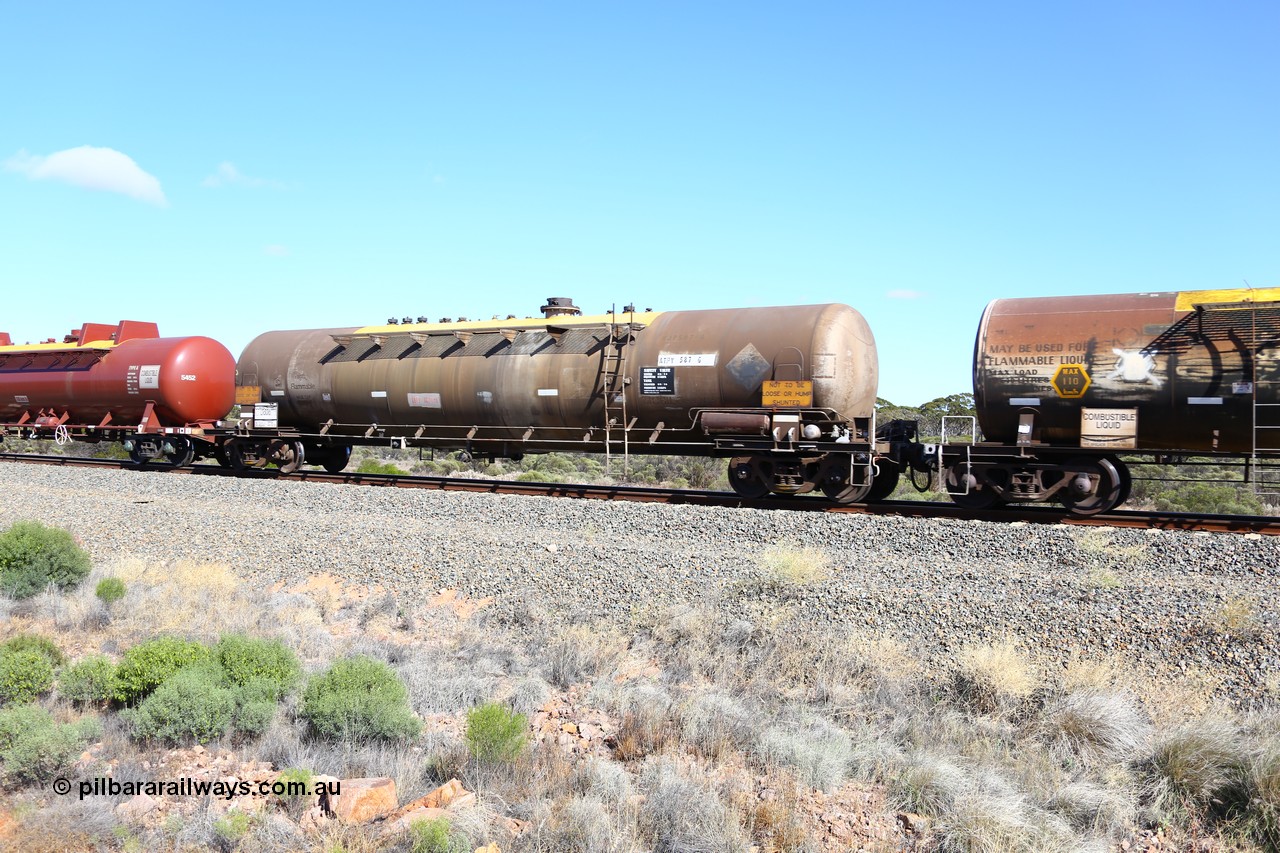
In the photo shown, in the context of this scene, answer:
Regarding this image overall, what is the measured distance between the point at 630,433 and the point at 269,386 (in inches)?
389

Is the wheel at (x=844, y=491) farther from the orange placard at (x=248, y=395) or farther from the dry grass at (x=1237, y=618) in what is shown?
the orange placard at (x=248, y=395)

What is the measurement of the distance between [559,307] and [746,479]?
5662 mm

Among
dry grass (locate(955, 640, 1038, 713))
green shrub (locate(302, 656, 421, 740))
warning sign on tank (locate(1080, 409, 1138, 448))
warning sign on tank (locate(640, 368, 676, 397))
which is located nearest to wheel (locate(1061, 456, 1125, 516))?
warning sign on tank (locate(1080, 409, 1138, 448))

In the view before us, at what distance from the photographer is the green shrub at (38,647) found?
8070 mm

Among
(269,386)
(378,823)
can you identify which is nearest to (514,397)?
(269,386)

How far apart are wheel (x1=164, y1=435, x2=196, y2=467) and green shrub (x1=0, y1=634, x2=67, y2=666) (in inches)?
663

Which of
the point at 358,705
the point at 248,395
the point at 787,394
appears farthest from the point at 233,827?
the point at 248,395

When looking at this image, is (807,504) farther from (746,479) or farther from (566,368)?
(566,368)

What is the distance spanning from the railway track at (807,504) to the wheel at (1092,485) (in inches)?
8.8

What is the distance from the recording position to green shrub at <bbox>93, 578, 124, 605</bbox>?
10734 millimetres

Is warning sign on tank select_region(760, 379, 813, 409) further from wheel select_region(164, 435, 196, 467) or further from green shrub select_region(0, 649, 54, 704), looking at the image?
wheel select_region(164, 435, 196, 467)

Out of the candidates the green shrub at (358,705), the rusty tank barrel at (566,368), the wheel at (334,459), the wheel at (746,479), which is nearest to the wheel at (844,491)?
the wheel at (746,479)

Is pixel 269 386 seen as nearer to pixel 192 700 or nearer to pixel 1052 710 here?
pixel 192 700

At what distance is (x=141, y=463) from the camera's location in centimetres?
2470
